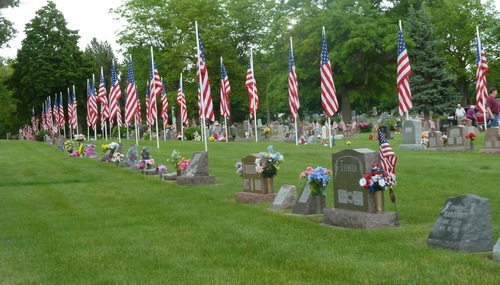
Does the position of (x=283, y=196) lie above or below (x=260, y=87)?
below

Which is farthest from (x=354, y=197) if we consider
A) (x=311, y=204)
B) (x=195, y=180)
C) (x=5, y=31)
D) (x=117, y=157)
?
(x=5, y=31)

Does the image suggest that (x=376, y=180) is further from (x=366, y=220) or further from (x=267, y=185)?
(x=267, y=185)

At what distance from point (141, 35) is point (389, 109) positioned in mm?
54685

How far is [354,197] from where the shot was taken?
1070 centimetres

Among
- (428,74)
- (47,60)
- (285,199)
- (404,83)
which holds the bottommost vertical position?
(285,199)

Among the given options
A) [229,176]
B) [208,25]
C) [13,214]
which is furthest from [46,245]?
[208,25]

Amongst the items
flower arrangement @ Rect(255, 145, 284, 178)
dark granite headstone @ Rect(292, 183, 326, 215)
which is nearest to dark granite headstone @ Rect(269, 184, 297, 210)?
dark granite headstone @ Rect(292, 183, 326, 215)

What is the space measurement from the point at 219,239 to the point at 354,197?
2.34 m

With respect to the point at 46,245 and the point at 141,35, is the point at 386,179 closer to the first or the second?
the point at 46,245

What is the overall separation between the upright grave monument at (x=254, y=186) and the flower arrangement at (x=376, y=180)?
4.81 m

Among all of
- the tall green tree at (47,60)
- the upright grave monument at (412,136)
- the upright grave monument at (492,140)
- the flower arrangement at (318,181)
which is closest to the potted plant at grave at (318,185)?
the flower arrangement at (318,181)

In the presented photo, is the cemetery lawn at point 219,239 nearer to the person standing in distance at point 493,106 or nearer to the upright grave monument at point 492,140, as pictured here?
the upright grave monument at point 492,140

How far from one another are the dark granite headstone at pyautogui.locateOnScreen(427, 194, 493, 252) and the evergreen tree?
4742 centimetres

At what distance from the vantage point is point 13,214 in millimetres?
14852
